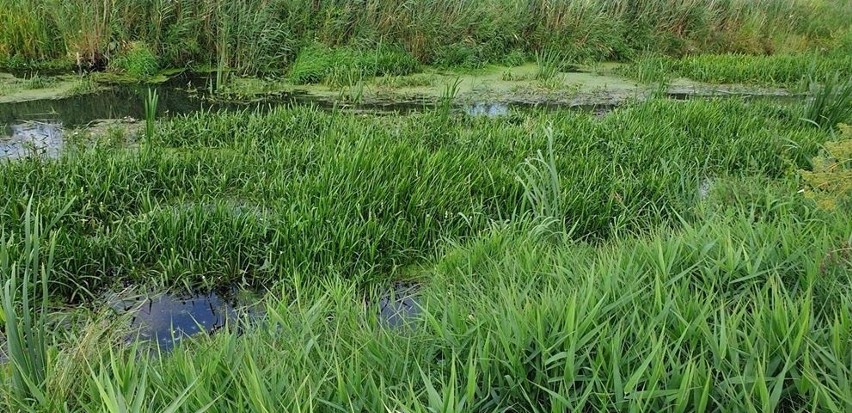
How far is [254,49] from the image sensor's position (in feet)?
24.1

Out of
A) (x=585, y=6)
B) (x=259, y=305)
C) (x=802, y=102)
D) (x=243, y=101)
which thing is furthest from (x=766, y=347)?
(x=585, y=6)

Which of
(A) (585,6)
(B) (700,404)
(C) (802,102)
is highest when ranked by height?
(A) (585,6)

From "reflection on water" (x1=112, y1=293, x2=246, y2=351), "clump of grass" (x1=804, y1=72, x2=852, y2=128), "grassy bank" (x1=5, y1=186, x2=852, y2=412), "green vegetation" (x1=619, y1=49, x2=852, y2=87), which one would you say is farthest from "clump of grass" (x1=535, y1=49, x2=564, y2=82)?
"reflection on water" (x1=112, y1=293, x2=246, y2=351)

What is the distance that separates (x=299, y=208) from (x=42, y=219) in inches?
48.0

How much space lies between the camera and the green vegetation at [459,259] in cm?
171

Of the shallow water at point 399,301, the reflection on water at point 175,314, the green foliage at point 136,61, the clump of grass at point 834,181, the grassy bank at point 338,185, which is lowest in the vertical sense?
the reflection on water at point 175,314

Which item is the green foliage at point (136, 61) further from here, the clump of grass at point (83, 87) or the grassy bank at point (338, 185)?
the grassy bank at point (338, 185)

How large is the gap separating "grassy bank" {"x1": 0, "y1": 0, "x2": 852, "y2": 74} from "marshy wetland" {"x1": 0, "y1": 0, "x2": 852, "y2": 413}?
0.04 metres

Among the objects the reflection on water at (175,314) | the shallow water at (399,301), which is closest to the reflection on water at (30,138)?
the reflection on water at (175,314)

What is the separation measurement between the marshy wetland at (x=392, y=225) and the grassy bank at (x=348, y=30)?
4 cm

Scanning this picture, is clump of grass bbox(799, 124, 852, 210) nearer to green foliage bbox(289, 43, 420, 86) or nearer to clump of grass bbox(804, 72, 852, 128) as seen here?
clump of grass bbox(804, 72, 852, 128)

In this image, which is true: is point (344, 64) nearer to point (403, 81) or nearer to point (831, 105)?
point (403, 81)

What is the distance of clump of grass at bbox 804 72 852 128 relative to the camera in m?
5.12

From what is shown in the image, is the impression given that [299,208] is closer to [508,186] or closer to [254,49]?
[508,186]
